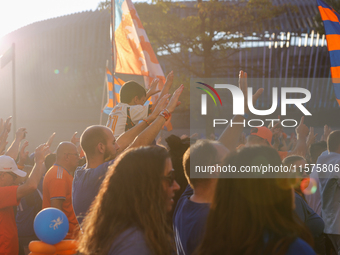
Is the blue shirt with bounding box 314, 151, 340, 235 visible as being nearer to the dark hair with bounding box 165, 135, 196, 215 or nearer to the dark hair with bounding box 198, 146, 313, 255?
the dark hair with bounding box 165, 135, 196, 215

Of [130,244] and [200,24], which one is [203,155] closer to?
[130,244]

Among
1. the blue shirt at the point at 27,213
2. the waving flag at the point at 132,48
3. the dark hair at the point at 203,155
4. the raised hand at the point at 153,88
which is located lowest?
the blue shirt at the point at 27,213

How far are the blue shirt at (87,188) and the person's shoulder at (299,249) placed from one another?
5.02ft

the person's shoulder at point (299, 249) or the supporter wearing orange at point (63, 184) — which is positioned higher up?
the person's shoulder at point (299, 249)

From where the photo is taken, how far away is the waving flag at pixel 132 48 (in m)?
5.99

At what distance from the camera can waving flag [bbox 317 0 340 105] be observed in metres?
5.34

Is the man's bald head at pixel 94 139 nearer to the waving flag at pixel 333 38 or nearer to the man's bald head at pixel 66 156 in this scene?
the man's bald head at pixel 66 156

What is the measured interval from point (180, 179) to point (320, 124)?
20.8 m

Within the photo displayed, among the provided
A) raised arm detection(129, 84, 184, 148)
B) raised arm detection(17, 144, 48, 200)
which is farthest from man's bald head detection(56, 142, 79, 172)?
raised arm detection(129, 84, 184, 148)

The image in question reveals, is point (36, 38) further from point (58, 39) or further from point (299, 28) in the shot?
point (299, 28)

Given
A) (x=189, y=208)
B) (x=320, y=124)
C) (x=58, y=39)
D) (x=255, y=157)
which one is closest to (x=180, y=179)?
(x=189, y=208)

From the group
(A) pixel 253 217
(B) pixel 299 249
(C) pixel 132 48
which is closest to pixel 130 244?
Answer: (A) pixel 253 217

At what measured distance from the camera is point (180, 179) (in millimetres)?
3266

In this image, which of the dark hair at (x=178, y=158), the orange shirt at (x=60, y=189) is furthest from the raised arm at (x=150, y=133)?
the orange shirt at (x=60, y=189)
